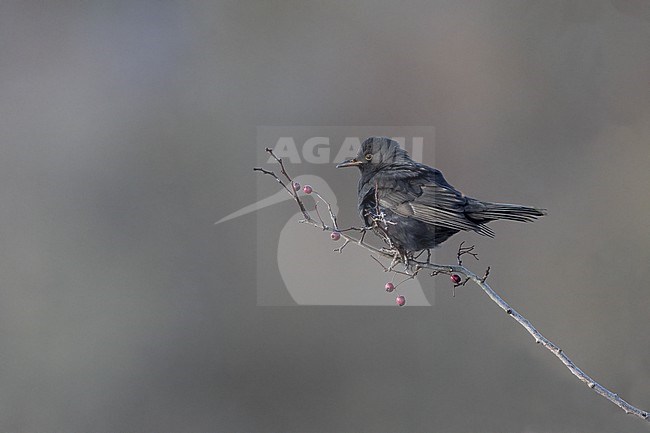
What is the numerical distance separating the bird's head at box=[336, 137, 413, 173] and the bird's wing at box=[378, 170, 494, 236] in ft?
0.61

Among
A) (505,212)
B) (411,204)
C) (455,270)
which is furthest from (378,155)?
(455,270)

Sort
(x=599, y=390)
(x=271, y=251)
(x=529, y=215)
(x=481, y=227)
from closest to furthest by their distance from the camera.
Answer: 1. (x=599, y=390)
2. (x=529, y=215)
3. (x=481, y=227)
4. (x=271, y=251)

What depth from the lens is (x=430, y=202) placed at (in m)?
3.22

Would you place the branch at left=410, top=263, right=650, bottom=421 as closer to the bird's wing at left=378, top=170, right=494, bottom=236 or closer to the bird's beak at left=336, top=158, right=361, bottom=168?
the bird's wing at left=378, top=170, right=494, bottom=236

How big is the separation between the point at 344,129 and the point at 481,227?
4.34 m

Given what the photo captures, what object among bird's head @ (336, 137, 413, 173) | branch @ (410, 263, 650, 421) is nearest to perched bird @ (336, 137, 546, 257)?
bird's head @ (336, 137, 413, 173)

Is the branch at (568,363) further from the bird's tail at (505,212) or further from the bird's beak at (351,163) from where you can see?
the bird's beak at (351,163)

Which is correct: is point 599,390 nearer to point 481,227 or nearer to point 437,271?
point 437,271

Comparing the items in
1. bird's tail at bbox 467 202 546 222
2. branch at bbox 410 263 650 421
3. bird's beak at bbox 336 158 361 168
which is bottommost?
branch at bbox 410 263 650 421

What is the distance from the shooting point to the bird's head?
3.44 metres

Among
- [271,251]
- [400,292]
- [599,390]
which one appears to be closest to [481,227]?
[400,292]

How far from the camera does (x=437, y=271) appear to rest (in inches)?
102

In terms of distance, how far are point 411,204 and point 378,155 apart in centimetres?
36

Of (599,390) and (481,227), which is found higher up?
(481,227)
